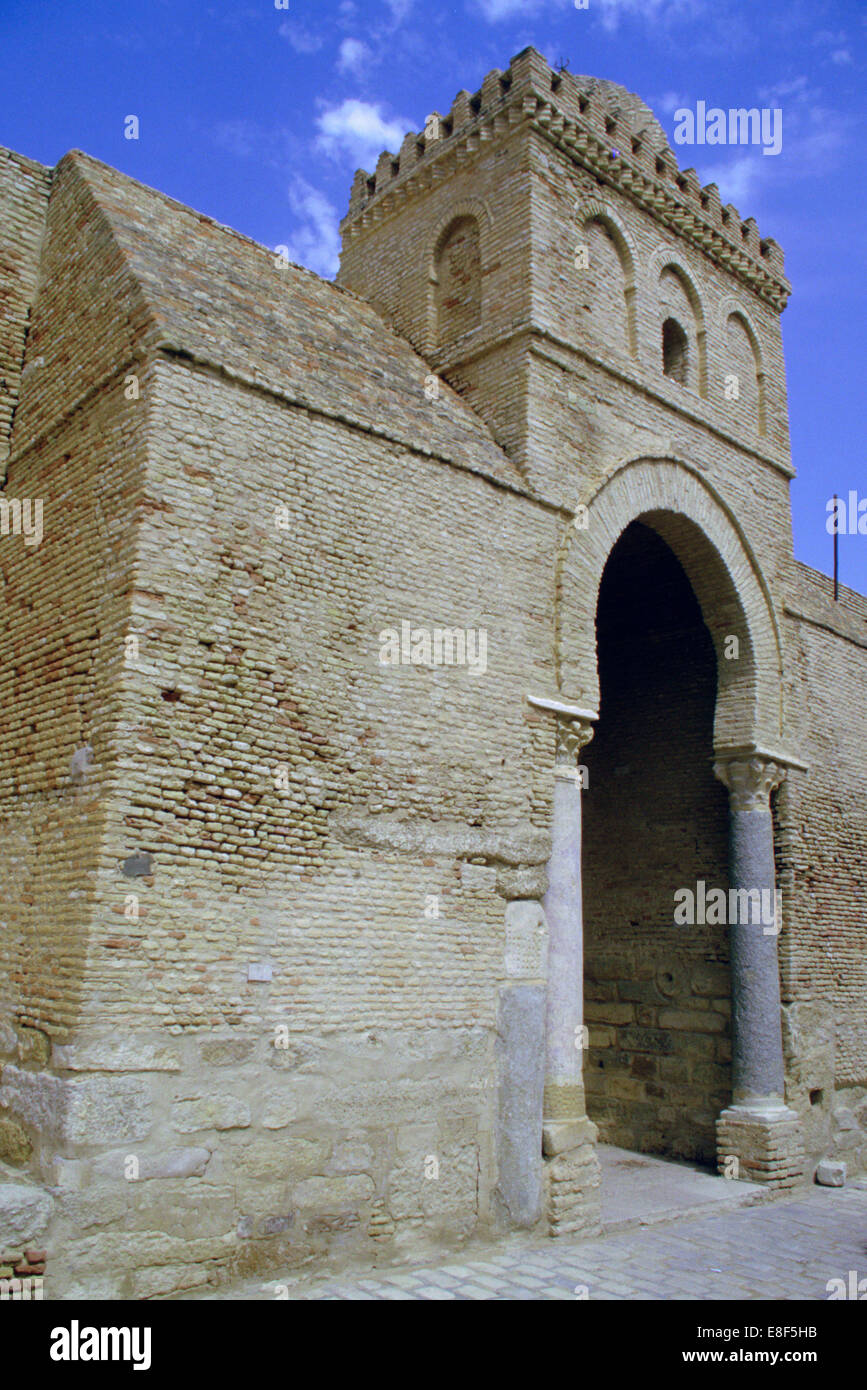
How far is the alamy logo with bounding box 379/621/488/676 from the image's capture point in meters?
7.20

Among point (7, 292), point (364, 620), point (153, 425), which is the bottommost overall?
point (364, 620)

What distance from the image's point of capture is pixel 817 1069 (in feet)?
34.6

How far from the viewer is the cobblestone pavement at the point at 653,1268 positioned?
19.9 feet

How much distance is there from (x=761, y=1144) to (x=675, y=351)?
798 centimetres

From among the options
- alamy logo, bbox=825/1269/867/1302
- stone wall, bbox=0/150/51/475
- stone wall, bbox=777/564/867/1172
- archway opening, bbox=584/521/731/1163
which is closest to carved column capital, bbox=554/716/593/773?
archway opening, bbox=584/521/731/1163

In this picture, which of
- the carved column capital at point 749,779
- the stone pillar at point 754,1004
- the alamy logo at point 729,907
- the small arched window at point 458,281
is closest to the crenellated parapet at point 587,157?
the small arched window at point 458,281

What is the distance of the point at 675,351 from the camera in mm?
11422

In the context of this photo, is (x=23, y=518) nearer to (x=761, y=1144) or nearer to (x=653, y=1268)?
(x=653, y=1268)

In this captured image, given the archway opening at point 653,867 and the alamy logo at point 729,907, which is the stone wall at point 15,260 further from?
the alamy logo at point 729,907

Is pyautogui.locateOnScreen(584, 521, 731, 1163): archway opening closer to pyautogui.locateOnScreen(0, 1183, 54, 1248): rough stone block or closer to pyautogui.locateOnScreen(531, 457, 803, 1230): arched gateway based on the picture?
pyautogui.locateOnScreen(531, 457, 803, 1230): arched gateway
